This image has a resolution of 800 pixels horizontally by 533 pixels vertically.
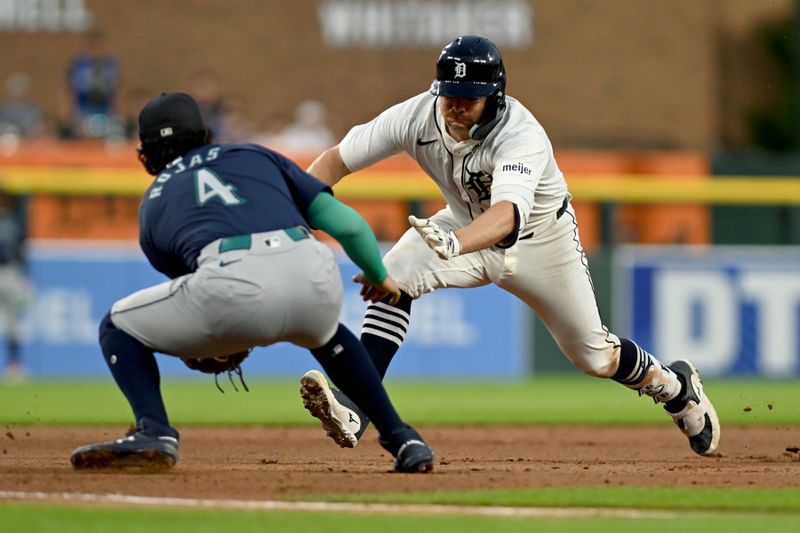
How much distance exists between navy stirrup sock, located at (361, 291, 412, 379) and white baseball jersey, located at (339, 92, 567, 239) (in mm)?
568

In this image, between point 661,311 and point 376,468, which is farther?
point 661,311

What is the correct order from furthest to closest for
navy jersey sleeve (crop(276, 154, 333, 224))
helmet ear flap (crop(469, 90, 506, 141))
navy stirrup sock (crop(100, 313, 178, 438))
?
helmet ear flap (crop(469, 90, 506, 141)) → navy jersey sleeve (crop(276, 154, 333, 224)) → navy stirrup sock (crop(100, 313, 178, 438))

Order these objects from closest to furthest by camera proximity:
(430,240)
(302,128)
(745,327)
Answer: (430,240) < (745,327) < (302,128)

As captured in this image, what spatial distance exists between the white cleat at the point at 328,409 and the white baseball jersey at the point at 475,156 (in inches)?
41.9

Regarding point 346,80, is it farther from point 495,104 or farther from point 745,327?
point 495,104

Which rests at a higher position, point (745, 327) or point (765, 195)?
point (765, 195)

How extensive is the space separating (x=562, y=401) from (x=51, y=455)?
600 centimetres

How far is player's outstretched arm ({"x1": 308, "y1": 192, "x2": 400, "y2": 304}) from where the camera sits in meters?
5.69

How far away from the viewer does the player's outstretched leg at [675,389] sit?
7293 mm

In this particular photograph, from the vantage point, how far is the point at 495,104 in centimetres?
659

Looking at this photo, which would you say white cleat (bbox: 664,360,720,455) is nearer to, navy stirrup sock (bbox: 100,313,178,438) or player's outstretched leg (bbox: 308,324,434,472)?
player's outstretched leg (bbox: 308,324,434,472)

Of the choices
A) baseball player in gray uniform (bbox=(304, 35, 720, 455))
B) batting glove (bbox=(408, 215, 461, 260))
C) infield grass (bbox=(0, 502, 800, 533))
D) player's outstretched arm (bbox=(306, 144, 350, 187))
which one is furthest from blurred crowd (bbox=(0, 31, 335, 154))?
infield grass (bbox=(0, 502, 800, 533))

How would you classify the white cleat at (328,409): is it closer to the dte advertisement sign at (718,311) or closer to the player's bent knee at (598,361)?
the player's bent knee at (598,361)

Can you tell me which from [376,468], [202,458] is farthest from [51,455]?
[376,468]
